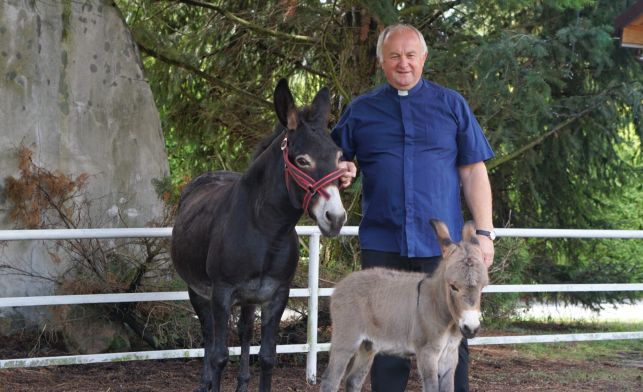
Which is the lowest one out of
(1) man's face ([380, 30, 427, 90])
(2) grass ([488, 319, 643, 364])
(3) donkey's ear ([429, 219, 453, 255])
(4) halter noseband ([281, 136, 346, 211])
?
(2) grass ([488, 319, 643, 364])

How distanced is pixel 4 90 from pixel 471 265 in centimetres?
614

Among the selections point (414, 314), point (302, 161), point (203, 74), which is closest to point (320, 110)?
point (302, 161)

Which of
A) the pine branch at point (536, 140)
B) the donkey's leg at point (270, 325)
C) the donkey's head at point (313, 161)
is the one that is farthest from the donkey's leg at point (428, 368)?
the pine branch at point (536, 140)

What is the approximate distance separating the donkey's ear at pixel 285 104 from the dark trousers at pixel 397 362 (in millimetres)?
846

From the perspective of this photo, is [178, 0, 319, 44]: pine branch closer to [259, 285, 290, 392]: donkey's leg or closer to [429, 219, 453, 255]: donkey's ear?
[259, 285, 290, 392]: donkey's leg

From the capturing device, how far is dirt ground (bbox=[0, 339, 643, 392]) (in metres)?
7.48

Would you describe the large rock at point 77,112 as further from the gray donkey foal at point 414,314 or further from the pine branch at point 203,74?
the gray donkey foal at point 414,314

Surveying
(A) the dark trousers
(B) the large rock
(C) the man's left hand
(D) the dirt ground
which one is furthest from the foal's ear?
(B) the large rock

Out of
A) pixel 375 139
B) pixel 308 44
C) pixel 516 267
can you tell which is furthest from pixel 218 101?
pixel 375 139

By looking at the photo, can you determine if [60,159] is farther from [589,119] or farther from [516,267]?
[589,119]

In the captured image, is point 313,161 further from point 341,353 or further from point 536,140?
point 536,140

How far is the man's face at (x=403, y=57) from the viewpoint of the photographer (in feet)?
15.5

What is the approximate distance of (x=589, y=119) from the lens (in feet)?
33.7

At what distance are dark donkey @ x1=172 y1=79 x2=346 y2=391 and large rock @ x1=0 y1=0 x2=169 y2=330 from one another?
3.21 m
